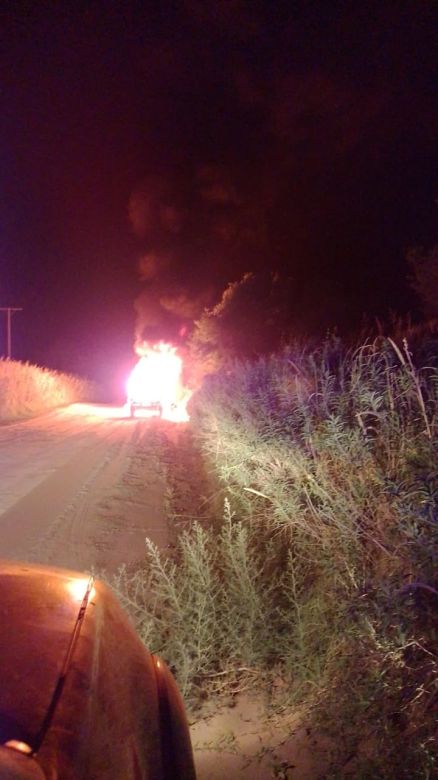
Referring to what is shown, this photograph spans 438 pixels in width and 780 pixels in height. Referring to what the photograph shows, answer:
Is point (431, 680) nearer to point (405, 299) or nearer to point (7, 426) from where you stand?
point (405, 299)

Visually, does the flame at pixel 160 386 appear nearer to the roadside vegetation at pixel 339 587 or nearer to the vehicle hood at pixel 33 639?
the roadside vegetation at pixel 339 587

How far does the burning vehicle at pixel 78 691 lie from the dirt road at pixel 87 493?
413 cm

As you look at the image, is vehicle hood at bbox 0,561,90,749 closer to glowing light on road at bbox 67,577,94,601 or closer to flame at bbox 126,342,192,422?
glowing light on road at bbox 67,577,94,601

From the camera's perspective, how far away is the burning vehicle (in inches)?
70.8

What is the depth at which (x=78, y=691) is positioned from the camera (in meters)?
2.05

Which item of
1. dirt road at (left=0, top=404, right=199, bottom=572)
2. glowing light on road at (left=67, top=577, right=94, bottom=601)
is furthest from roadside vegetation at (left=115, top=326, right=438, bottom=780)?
glowing light on road at (left=67, top=577, right=94, bottom=601)

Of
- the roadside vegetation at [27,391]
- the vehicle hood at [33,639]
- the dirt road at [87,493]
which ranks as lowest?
the dirt road at [87,493]

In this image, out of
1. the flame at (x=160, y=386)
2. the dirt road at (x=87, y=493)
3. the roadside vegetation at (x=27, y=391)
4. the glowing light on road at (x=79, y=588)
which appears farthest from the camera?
the flame at (x=160, y=386)

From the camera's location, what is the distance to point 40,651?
221 centimetres

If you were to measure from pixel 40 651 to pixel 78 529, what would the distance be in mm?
6378

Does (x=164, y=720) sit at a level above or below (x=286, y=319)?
below

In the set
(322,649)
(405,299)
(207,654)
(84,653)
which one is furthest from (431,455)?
(405,299)

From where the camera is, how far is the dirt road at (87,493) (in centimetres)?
753

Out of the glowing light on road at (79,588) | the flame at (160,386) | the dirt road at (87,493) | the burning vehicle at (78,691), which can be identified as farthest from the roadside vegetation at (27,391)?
the burning vehicle at (78,691)
